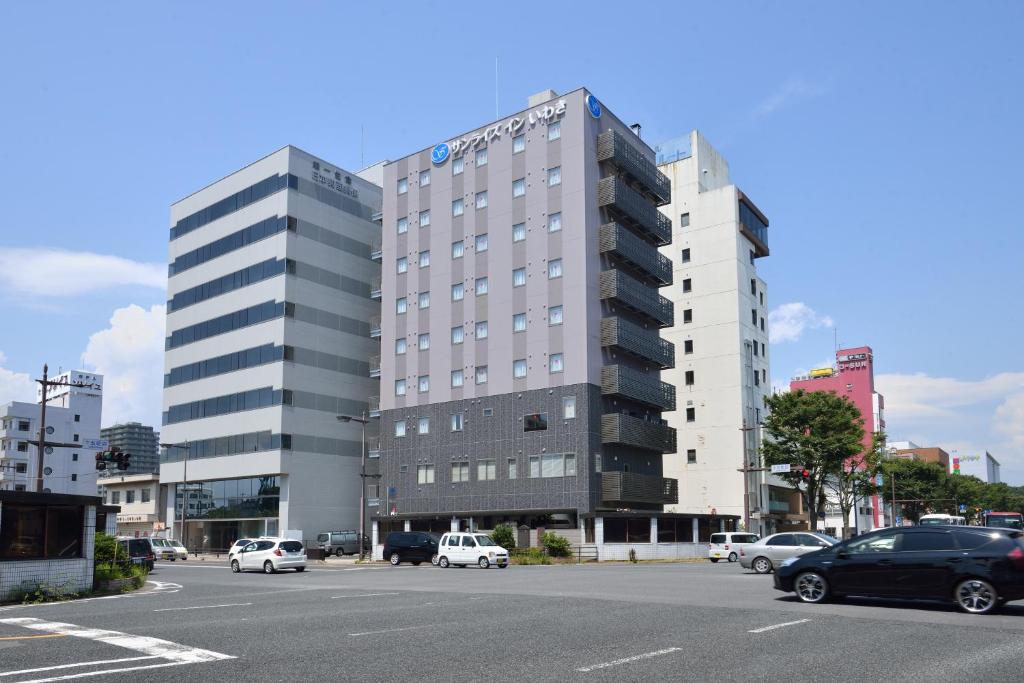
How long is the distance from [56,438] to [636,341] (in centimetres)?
8617

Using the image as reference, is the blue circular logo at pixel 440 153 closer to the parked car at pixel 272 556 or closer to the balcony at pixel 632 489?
the balcony at pixel 632 489

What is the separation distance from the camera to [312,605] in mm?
19891

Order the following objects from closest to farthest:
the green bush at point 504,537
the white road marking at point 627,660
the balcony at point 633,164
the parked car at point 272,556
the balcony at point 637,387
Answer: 1. the white road marking at point 627,660
2. the parked car at point 272,556
3. the green bush at point 504,537
4. the balcony at point 637,387
5. the balcony at point 633,164

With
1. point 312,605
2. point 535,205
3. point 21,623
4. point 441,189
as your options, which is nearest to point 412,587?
point 312,605

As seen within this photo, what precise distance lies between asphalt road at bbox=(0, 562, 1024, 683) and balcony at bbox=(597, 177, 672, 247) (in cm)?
4321

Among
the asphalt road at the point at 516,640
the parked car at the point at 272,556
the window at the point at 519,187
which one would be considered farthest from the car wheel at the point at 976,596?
the window at the point at 519,187

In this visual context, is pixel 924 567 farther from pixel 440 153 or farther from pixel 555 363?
pixel 440 153

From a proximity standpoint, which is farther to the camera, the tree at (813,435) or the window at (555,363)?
the tree at (813,435)

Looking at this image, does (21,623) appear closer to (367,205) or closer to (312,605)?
(312,605)

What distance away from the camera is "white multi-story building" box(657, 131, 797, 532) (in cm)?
7919

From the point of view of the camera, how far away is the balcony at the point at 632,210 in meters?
61.3

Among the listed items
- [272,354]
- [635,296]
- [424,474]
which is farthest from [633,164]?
[272,354]

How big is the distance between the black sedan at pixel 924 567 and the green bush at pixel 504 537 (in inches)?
1473

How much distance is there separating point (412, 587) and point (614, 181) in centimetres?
4029
